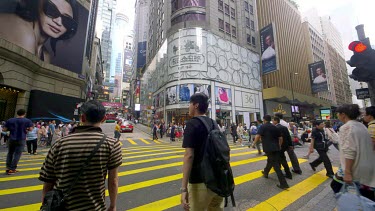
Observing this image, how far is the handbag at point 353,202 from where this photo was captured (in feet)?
6.25

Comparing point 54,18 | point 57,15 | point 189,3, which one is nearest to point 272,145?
point 54,18

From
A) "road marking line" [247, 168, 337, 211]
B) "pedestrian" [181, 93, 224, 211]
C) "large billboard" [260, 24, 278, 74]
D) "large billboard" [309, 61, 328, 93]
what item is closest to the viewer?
"pedestrian" [181, 93, 224, 211]

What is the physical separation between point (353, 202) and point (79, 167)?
3.02 m

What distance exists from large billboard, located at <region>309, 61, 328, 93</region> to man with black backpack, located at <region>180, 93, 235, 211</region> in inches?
1685

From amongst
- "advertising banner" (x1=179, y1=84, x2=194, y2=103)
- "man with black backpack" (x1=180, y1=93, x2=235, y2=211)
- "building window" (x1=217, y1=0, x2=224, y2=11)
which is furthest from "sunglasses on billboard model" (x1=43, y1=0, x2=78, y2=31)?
"building window" (x1=217, y1=0, x2=224, y2=11)

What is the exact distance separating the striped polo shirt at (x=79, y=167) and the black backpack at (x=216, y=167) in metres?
1.01

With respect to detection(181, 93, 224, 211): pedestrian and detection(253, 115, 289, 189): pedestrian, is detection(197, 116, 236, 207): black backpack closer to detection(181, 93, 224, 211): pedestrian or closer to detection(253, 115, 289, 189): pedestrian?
detection(181, 93, 224, 211): pedestrian

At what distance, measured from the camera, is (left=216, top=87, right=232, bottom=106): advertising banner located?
28781 millimetres

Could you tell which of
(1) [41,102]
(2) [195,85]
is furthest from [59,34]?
(2) [195,85]

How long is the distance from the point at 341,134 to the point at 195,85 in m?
24.8

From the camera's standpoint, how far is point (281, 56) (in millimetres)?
44656

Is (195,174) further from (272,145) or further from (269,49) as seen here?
(269,49)

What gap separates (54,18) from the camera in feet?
58.2

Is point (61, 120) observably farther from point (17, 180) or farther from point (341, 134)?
point (341, 134)
